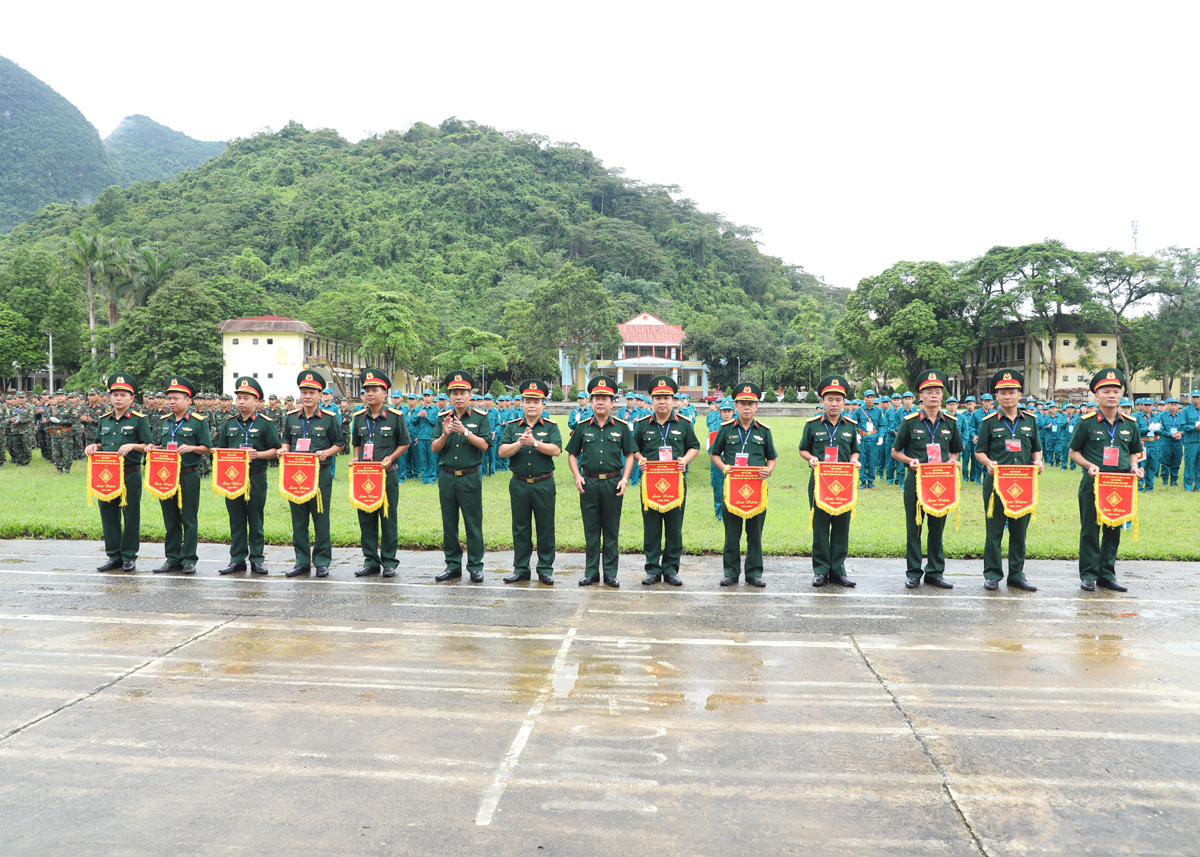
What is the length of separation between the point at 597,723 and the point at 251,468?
567 centimetres

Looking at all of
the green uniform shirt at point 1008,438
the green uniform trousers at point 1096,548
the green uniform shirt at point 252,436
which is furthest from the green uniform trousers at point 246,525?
the green uniform trousers at point 1096,548

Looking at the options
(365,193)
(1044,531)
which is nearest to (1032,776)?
(1044,531)

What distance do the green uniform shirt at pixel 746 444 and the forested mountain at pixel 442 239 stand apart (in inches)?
2041

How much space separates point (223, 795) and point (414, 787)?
0.86m

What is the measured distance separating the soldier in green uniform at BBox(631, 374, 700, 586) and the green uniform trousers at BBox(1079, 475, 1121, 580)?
3886 millimetres

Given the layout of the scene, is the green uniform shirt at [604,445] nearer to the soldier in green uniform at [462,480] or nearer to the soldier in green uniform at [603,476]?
the soldier in green uniform at [603,476]

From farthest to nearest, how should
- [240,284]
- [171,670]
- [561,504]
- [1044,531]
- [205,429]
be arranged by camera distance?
[240,284] < [561,504] < [1044,531] < [205,429] < [171,670]

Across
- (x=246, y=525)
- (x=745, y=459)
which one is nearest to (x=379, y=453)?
(x=246, y=525)

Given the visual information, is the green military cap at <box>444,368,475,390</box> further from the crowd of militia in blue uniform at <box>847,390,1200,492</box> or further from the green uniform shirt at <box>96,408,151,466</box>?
the crowd of militia in blue uniform at <box>847,390,1200,492</box>

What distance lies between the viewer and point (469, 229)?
10856 centimetres

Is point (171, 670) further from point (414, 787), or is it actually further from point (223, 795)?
point (414, 787)

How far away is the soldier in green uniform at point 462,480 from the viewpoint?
319 inches

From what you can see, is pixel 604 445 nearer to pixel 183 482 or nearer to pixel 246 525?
pixel 246 525

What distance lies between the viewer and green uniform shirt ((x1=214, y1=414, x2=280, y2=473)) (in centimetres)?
857
